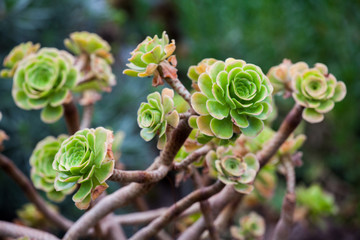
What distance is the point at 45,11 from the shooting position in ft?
4.80

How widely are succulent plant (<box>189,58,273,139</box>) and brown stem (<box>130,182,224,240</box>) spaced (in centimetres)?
11

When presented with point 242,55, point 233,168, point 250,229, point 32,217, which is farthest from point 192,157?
point 242,55

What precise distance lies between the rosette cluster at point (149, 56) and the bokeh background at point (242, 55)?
Answer: 872 mm

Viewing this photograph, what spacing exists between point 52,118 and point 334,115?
1.28 meters

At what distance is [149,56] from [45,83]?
0.72 feet

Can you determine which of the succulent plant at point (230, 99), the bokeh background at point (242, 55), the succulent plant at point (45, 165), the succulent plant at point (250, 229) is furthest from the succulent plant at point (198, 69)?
the bokeh background at point (242, 55)

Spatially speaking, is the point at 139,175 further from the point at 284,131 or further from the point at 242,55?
the point at 242,55

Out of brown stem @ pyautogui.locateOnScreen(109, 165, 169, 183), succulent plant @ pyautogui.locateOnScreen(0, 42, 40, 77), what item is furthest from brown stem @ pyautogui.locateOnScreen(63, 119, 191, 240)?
succulent plant @ pyautogui.locateOnScreen(0, 42, 40, 77)

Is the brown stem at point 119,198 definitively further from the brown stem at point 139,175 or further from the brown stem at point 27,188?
Answer: the brown stem at point 27,188

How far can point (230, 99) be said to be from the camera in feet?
1.27

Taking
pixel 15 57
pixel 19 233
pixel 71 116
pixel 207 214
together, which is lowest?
pixel 207 214

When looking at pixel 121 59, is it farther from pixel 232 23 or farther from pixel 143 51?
pixel 143 51

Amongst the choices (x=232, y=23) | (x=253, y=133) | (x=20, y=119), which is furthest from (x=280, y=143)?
(x=232, y=23)

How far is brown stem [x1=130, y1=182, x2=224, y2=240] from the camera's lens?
19.4 inches
